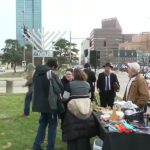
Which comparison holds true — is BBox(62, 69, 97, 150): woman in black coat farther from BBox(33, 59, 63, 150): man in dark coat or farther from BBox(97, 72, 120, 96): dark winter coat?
BBox(97, 72, 120, 96): dark winter coat

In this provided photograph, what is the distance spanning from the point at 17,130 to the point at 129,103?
14.8ft

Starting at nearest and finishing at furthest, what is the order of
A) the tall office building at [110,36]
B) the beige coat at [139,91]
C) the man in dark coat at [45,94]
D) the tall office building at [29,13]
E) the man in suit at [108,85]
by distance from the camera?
the man in dark coat at [45,94]
the beige coat at [139,91]
the man in suit at [108,85]
the tall office building at [29,13]
the tall office building at [110,36]

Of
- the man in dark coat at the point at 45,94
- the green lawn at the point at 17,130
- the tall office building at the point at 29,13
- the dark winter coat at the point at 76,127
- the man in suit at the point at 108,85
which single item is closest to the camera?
the dark winter coat at the point at 76,127

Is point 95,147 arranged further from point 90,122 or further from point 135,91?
point 135,91

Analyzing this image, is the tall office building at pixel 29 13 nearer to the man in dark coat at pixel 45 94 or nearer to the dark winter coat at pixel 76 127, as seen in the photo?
the man in dark coat at pixel 45 94

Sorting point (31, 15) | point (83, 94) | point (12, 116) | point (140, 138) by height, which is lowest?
point (12, 116)

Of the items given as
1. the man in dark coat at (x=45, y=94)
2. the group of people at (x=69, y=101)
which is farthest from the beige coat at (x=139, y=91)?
the man in dark coat at (x=45, y=94)

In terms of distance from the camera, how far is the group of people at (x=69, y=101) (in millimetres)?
7715

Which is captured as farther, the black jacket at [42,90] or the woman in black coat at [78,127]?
the black jacket at [42,90]

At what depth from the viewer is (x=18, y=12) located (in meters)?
66.2

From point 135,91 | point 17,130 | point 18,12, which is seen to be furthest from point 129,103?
point 18,12

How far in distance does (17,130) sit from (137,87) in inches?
164

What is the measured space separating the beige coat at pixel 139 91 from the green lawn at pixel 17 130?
1839 mm

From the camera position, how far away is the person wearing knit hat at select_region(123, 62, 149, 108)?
30.4ft
